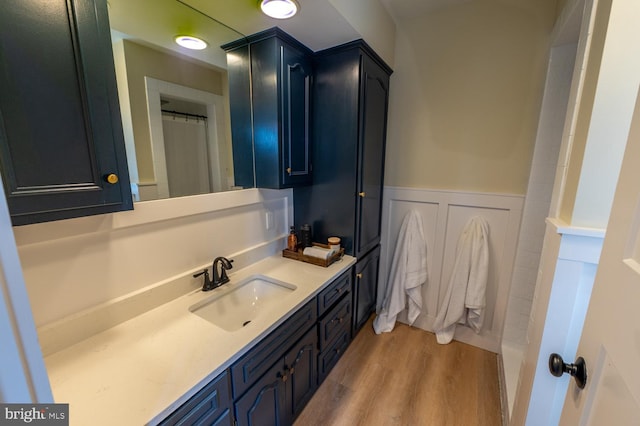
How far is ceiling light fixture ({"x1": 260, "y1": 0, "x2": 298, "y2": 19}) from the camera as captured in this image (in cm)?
115

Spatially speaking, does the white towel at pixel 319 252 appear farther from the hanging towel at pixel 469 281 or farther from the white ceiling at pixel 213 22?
the white ceiling at pixel 213 22

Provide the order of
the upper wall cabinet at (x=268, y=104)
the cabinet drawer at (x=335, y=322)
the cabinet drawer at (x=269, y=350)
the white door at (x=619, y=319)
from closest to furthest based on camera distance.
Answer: the white door at (x=619, y=319) → the cabinet drawer at (x=269, y=350) → the upper wall cabinet at (x=268, y=104) → the cabinet drawer at (x=335, y=322)

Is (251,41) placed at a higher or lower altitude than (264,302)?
higher

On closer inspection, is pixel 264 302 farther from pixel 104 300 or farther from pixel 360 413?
pixel 360 413

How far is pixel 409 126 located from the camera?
2098mm

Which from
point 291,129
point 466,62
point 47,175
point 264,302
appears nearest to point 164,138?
point 47,175

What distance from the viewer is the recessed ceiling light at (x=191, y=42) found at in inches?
49.9

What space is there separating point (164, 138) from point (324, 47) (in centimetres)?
113

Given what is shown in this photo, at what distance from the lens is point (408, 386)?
174 cm

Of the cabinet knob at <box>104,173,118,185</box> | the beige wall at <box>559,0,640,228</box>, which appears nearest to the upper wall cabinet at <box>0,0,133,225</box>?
the cabinet knob at <box>104,173,118,185</box>

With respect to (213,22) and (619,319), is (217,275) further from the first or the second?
(619,319)

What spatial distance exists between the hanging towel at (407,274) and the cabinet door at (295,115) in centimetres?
102

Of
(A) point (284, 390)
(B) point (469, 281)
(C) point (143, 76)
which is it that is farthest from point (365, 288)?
(C) point (143, 76)

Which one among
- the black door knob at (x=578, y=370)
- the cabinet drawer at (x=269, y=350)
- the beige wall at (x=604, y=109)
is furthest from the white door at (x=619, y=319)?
the cabinet drawer at (x=269, y=350)
